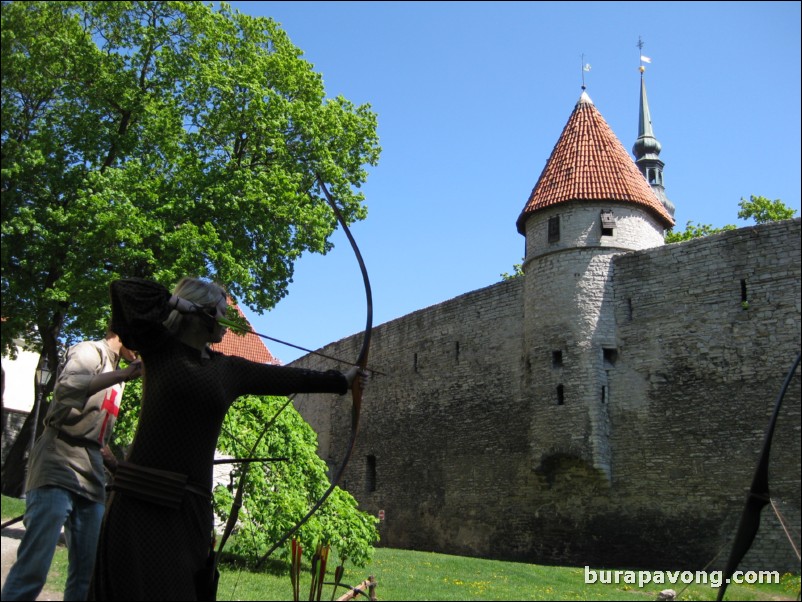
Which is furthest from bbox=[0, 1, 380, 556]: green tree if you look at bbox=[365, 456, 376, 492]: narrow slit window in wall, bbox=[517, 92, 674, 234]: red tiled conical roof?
bbox=[365, 456, 376, 492]: narrow slit window in wall

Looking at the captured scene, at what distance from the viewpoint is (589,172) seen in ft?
52.5

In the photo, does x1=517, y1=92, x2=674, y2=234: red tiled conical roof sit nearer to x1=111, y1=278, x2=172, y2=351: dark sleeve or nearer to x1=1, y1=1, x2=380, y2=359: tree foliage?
x1=1, y1=1, x2=380, y2=359: tree foliage

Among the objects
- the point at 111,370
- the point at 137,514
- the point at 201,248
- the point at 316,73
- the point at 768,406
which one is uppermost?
the point at 316,73

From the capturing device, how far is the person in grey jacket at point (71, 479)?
352 centimetres

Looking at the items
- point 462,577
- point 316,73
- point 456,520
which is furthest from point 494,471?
point 316,73

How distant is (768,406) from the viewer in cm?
1259

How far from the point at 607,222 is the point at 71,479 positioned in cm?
1301

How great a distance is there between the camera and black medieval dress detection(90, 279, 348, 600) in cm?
291

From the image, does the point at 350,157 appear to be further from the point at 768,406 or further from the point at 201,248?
the point at 768,406

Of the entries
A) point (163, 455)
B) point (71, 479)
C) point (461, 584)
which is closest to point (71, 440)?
point (71, 479)

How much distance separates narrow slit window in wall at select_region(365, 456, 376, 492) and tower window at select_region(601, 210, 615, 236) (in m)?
8.53

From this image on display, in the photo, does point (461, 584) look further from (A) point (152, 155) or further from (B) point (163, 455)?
(A) point (152, 155)

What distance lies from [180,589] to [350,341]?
1976cm
